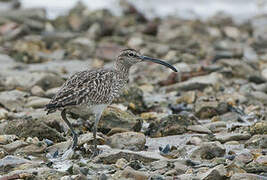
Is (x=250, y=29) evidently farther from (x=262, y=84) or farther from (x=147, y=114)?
(x=147, y=114)

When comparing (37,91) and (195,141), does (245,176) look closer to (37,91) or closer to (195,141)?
(195,141)

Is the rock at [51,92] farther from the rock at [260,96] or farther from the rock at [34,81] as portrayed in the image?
the rock at [260,96]

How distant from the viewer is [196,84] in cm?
1260

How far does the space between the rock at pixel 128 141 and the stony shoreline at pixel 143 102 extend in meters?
0.01

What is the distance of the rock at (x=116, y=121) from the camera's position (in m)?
9.20

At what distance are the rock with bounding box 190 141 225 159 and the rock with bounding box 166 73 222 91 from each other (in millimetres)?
4865

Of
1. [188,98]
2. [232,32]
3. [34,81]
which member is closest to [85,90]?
[188,98]

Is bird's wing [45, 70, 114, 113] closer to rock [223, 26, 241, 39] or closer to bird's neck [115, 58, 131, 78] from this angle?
bird's neck [115, 58, 131, 78]

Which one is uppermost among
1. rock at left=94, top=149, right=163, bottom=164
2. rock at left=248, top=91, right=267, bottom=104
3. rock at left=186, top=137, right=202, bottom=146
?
rock at left=248, top=91, right=267, bottom=104

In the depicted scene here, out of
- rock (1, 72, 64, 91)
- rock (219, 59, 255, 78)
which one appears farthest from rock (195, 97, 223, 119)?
rock (219, 59, 255, 78)

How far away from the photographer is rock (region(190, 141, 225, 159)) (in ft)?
25.2

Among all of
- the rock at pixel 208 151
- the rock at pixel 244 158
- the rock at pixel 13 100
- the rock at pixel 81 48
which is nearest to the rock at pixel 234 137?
the rock at pixel 208 151

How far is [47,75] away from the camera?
12570 mm

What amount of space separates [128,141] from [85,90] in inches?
36.8
